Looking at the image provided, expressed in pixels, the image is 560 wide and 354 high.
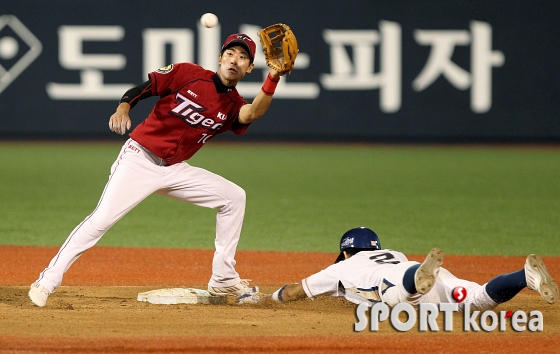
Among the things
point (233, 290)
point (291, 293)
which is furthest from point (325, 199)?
point (291, 293)

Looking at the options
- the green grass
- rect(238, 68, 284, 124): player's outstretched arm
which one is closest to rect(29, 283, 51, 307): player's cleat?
rect(238, 68, 284, 124): player's outstretched arm

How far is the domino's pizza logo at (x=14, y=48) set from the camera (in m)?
17.4

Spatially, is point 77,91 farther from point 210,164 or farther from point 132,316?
point 132,316

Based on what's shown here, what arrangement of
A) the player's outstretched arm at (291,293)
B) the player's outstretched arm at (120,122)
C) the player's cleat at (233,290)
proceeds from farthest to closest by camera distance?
the player's cleat at (233,290) → the player's outstretched arm at (291,293) → the player's outstretched arm at (120,122)

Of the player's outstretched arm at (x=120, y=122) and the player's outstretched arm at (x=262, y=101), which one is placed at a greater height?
the player's outstretched arm at (x=262, y=101)

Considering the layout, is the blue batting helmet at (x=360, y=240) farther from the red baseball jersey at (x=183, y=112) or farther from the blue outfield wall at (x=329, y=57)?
the blue outfield wall at (x=329, y=57)

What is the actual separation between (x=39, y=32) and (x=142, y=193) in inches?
504

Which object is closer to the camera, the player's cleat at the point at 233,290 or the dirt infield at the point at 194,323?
the dirt infield at the point at 194,323

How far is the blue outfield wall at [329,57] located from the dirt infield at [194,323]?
10315 millimetres

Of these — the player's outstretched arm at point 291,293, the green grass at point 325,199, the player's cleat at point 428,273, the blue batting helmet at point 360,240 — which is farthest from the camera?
the green grass at point 325,199

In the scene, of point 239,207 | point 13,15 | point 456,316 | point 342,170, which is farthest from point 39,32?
point 456,316

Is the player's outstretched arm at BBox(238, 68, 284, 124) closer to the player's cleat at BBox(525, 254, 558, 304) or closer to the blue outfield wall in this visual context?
the player's cleat at BBox(525, 254, 558, 304)

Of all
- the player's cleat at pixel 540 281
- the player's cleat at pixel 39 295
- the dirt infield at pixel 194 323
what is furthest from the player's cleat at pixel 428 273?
the player's cleat at pixel 39 295

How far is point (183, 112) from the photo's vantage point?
5.76m
